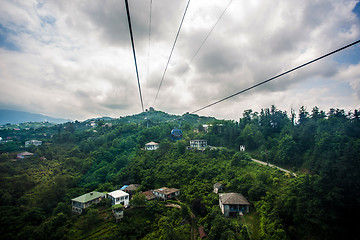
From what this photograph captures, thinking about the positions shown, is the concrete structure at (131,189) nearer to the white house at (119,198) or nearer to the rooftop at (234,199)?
the white house at (119,198)

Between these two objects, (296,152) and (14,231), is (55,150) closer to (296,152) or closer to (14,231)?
(14,231)

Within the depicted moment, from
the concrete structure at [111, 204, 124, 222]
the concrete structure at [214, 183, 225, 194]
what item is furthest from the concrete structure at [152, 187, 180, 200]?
the concrete structure at [214, 183, 225, 194]

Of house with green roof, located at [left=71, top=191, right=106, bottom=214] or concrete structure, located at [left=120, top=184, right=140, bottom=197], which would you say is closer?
house with green roof, located at [left=71, top=191, right=106, bottom=214]

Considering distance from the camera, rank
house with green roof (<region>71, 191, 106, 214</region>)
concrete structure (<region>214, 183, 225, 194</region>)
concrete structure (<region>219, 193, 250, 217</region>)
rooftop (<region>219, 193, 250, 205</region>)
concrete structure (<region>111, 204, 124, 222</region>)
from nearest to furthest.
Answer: concrete structure (<region>219, 193, 250, 217</region>), rooftop (<region>219, 193, 250, 205</region>), concrete structure (<region>111, 204, 124, 222</region>), concrete structure (<region>214, 183, 225, 194</region>), house with green roof (<region>71, 191, 106, 214</region>)

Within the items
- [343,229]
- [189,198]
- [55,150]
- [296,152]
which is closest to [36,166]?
[55,150]

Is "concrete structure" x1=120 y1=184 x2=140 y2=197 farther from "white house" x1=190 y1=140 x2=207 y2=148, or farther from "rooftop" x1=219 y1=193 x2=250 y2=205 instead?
"white house" x1=190 y1=140 x2=207 y2=148

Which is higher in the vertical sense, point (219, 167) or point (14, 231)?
point (219, 167)
